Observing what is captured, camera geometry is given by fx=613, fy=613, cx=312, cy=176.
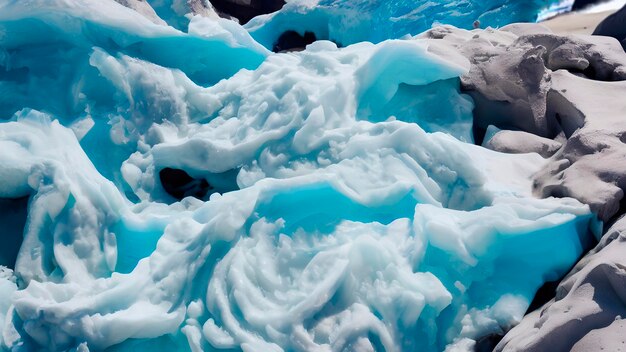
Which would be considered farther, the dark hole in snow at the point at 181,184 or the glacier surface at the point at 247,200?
the dark hole in snow at the point at 181,184

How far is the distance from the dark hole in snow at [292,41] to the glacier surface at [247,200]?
298 cm

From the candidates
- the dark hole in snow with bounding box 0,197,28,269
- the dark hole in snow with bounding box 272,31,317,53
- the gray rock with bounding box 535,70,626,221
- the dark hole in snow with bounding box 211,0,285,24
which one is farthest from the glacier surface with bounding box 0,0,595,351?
the dark hole in snow with bounding box 211,0,285,24

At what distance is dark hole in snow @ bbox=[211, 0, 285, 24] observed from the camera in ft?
27.3

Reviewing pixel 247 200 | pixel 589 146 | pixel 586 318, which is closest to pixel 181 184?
pixel 247 200

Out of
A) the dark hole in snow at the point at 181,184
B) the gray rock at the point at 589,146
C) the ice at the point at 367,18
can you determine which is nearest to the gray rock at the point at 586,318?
the gray rock at the point at 589,146

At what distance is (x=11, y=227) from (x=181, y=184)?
99cm

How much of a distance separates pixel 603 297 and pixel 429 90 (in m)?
2.19

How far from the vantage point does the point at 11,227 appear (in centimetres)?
316

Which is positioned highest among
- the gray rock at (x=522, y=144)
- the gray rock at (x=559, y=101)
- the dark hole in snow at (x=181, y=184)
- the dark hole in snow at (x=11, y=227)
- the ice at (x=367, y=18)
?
the gray rock at (x=559, y=101)

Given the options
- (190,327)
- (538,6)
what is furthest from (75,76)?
(538,6)

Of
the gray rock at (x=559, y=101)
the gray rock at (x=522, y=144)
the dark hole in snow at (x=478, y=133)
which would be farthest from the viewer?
the dark hole in snow at (x=478, y=133)

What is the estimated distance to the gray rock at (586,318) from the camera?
6.66ft

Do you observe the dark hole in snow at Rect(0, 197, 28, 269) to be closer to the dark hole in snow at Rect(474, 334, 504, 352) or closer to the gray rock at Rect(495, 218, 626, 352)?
the dark hole in snow at Rect(474, 334, 504, 352)

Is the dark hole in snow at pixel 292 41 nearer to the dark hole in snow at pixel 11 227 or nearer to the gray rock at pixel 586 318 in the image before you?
the dark hole in snow at pixel 11 227
